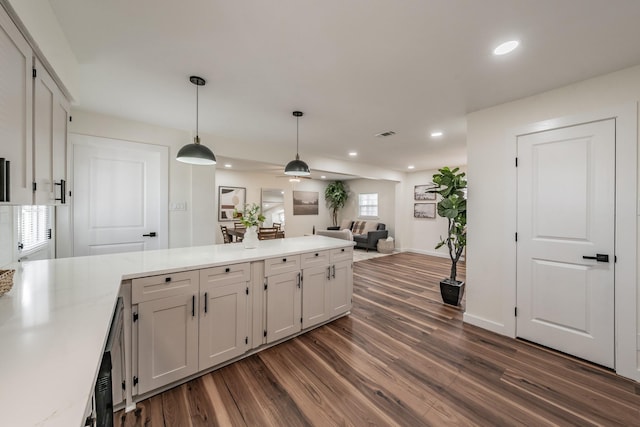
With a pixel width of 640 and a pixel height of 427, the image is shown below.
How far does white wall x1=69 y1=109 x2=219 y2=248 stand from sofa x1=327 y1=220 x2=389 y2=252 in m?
4.58

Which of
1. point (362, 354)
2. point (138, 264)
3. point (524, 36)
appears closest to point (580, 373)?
point (362, 354)

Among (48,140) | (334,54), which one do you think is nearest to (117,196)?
(48,140)

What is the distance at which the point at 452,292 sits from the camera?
11.6 ft

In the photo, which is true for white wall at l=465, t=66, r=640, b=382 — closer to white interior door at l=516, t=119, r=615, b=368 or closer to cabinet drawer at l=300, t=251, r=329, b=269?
white interior door at l=516, t=119, r=615, b=368

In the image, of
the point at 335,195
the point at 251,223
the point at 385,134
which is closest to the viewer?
the point at 251,223

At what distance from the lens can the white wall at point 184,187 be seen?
3385 mm

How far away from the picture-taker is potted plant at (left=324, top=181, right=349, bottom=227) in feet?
29.9

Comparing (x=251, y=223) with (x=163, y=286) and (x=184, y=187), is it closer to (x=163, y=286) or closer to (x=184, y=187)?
(x=163, y=286)

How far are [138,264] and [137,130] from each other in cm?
230

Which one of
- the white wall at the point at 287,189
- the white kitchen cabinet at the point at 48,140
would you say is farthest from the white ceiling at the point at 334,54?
the white wall at the point at 287,189

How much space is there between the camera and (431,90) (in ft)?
8.06

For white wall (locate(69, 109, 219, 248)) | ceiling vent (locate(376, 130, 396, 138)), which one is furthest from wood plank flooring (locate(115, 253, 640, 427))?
ceiling vent (locate(376, 130, 396, 138))

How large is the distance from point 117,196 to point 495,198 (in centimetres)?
466

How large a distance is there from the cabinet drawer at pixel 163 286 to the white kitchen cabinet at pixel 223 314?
8 centimetres
